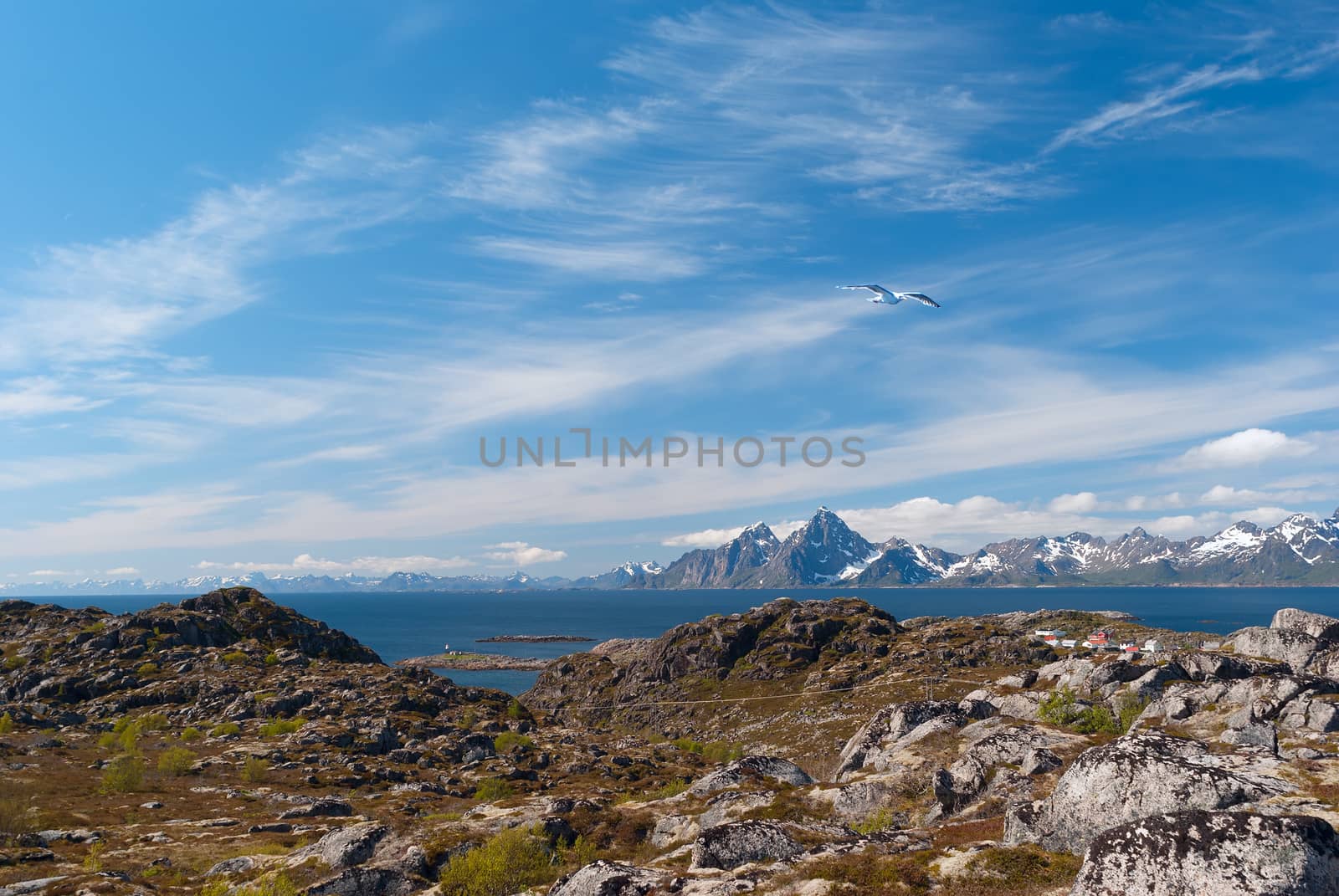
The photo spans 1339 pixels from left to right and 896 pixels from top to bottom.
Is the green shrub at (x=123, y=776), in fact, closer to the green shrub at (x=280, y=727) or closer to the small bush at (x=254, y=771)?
the small bush at (x=254, y=771)

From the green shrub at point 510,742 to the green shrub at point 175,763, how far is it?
41.5 metres

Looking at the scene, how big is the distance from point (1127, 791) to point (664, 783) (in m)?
79.0

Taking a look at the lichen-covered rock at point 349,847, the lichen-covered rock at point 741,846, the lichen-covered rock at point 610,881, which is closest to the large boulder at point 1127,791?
the lichen-covered rock at point 741,846

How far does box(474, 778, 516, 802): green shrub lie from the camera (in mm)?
84625

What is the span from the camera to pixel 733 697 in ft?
591

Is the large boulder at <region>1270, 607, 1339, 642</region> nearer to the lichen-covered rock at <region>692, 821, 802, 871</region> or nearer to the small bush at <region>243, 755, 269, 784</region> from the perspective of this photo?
the lichen-covered rock at <region>692, 821, 802, 871</region>

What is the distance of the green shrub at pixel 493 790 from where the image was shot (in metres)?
84.6

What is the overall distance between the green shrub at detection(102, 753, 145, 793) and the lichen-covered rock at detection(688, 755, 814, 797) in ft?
227

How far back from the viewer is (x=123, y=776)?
78125mm

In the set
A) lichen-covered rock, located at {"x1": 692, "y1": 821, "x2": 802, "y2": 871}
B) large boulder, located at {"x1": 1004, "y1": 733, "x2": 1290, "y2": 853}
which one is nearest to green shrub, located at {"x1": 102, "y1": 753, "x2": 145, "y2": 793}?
lichen-covered rock, located at {"x1": 692, "y1": 821, "x2": 802, "y2": 871}

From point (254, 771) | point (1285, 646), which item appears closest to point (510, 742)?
point (254, 771)

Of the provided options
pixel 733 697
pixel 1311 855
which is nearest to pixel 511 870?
pixel 1311 855

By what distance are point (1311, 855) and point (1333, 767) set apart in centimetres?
1848

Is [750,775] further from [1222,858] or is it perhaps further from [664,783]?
[664,783]
